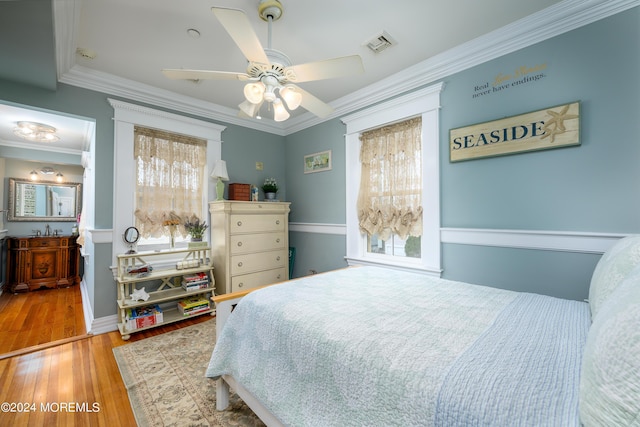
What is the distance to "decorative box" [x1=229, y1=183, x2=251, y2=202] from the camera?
3.60 metres

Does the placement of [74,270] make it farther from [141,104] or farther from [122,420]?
[122,420]

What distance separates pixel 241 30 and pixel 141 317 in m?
2.83

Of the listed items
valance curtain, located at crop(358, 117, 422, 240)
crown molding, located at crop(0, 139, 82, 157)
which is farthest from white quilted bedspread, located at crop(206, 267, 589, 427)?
crown molding, located at crop(0, 139, 82, 157)

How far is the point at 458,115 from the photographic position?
97.0 inches

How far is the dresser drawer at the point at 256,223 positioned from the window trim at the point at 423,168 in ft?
3.33

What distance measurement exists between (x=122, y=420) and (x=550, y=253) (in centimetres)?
310

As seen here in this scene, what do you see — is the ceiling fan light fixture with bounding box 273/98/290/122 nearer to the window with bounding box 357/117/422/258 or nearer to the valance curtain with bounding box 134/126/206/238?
the window with bounding box 357/117/422/258

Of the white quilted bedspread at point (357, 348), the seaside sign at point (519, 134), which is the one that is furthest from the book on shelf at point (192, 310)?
the seaside sign at point (519, 134)

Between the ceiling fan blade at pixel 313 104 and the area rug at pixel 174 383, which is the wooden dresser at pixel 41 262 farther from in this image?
the ceiling fan blade at pixel 313 104

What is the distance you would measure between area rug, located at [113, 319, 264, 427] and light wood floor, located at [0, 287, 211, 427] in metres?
0.08

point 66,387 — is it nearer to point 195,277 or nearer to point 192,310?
point 192,310

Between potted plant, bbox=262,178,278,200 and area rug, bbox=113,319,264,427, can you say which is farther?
potted plant, bbox=262,178,278,200

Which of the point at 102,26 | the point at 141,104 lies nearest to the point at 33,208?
the point at 141,104

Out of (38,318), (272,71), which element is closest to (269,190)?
(272,71)
